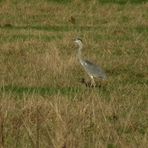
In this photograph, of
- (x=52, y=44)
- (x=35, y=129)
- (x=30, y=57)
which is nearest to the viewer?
(x=35, y=129)

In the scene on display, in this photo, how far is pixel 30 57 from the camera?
17.8 metres

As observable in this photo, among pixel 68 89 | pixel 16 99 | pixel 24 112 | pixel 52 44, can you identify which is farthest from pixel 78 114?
pixel 52 44

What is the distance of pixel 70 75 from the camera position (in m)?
15.7

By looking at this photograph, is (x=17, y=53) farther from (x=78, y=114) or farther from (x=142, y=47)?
(x=78, y=114)

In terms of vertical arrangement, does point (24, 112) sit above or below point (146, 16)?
above

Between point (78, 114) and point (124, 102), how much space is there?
2083mm

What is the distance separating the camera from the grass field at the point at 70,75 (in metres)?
9.27

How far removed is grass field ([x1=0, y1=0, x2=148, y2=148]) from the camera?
927cm

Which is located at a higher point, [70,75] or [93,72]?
[93,72]

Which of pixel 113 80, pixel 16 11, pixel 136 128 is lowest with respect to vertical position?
pixel 16 11

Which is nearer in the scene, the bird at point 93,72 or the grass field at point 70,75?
the grass field at point 70,75

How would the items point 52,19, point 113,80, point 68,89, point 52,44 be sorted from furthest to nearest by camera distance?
1. point 52,19
2. point 52,44
3. point 113,80
4. point 68,89

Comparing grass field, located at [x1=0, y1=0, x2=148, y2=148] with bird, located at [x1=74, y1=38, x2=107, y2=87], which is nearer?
grass field, located at [x1=0, y1=0, x2=148, y2=148]

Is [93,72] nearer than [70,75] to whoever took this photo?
Yes
